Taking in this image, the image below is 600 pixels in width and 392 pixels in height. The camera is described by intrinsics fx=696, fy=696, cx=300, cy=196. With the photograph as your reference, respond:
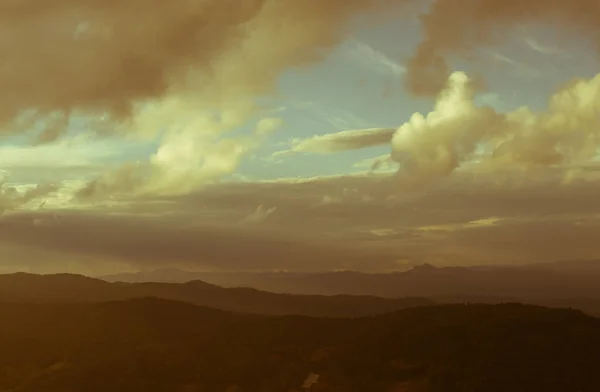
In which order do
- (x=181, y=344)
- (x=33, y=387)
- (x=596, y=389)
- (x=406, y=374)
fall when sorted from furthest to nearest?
(x=181, y=344)
(x=33, y=387)
(x=406, y=374)
(x=596, y=389)

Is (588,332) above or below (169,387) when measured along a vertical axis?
above

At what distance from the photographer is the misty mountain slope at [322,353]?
108250 millimetres

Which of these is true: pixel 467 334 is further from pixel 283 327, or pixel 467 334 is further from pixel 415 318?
pixel 283 327

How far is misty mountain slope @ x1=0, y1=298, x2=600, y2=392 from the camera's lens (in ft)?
355

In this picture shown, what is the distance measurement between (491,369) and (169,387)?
55.6 metres

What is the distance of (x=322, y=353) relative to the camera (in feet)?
419

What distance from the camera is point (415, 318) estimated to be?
13900 centimetres

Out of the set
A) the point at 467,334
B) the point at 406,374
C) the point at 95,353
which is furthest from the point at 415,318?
the point at 95,353

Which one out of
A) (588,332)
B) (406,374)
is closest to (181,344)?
(406,374)

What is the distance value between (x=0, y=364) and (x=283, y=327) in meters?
61.6

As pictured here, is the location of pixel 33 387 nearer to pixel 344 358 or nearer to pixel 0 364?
pixel 0 364

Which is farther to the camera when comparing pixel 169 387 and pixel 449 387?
pixel 169 387

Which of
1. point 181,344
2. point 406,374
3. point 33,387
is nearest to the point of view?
point 406,374

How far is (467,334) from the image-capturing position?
123250 mm
